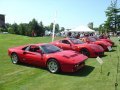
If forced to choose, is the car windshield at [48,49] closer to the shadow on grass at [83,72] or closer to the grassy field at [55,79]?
the grassy field at [55,79]

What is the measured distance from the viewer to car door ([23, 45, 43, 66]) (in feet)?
38.3

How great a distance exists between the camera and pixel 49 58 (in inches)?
437

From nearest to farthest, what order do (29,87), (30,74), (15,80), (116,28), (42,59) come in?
(29,87) < (15,80) < (30,74) < (42,59) < (116,28)

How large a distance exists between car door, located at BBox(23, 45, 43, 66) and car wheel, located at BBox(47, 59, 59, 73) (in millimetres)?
622

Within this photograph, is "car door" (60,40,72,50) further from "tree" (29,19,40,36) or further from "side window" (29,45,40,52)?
"tree" (29,19,40,36)

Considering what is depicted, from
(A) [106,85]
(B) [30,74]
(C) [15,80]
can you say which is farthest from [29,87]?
(A) [106,85]

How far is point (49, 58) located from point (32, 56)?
48.3 inches

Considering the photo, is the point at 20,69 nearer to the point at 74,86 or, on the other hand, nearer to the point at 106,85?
the point at 74,86

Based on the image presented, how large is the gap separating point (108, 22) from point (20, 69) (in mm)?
78113

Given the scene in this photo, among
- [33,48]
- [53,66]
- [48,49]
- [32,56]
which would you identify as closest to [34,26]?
[33,48]

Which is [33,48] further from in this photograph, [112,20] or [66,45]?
[112,20]

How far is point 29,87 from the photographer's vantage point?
860 centimetres

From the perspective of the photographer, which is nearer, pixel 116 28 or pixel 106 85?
pixel 106 85

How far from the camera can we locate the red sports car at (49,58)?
10.6 m
